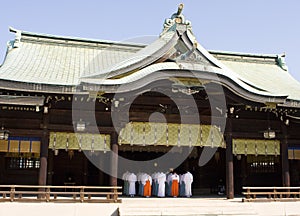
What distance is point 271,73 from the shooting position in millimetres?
20141

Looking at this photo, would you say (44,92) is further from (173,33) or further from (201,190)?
(201,190)

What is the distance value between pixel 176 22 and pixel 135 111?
3.85 meters

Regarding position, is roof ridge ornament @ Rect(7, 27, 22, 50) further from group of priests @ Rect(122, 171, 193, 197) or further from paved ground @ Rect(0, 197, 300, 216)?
paved ground @ Rect(0, 197, 300, 216)

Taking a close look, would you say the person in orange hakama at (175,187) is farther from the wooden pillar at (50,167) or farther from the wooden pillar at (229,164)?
the wooden pillar at (50,167)

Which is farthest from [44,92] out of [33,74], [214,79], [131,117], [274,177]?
[274,177]

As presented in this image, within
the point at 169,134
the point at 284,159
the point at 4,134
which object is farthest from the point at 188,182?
the point at 4,134

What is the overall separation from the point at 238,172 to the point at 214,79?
7493 mm

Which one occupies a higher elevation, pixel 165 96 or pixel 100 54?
pixel 100 54

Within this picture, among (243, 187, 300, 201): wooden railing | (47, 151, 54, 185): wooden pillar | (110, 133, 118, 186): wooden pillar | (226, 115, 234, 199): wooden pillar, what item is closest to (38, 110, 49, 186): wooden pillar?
(110, 133, 118, 186): wooden pillar

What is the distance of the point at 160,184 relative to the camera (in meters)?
15.4

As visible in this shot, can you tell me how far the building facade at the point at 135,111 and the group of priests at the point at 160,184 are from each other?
1.37 m

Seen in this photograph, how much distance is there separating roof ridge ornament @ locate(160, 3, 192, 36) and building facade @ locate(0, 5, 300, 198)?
0.06 meters

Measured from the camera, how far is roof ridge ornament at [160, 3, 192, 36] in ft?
43.8

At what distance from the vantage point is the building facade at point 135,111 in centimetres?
1224
